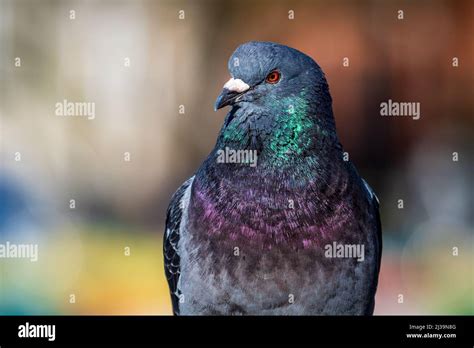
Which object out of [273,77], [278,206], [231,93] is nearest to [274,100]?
[273,77]

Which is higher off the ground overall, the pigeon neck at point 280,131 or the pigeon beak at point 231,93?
the pigeon beak at point 231,93

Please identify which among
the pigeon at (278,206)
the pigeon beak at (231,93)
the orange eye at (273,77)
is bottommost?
the pigeon at (278,206)

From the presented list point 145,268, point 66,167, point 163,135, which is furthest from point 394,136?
point 66,167

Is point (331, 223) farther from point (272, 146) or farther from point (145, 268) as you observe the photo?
point (145, 268)

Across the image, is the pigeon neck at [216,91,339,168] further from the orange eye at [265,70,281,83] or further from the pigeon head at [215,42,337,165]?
the orange eye at [265,70,281,83]

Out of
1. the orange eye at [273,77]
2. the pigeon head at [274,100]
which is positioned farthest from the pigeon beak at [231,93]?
the orange eye at [273,77]

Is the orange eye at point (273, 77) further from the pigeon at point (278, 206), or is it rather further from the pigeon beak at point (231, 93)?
the pigeon beak at point (231, 93)

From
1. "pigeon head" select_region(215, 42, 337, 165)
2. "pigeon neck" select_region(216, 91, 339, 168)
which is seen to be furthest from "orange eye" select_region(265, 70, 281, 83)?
"pigeon neck" select_region(216, 91, 339, 168)
